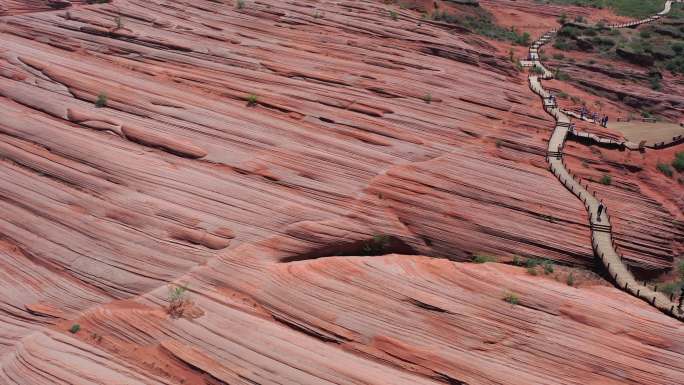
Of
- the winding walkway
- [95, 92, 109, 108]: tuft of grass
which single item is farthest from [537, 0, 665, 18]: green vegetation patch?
[95, 92, 109, 108]: tuft of grass

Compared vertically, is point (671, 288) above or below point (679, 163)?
below

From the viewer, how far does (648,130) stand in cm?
3378

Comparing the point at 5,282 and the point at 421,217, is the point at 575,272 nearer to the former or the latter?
the point at 421,217

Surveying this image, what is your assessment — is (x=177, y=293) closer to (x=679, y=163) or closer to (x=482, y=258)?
(x=482, y=258)

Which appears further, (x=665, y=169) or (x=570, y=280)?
(x=665, y=169)

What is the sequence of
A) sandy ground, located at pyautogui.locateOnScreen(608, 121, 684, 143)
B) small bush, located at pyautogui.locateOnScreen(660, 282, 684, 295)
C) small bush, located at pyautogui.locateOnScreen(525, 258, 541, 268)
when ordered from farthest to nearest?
sandy ground, located at pyautogui.locateOnScreen(608, 121, 684, 143) → small bush, located at pyautogui.locateOnScreen(660, 282, 684, 295) → small bush, located at pyautogui.locateOnScreen(525, 258, 541, 268)

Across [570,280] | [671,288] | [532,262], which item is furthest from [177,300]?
[671,288]

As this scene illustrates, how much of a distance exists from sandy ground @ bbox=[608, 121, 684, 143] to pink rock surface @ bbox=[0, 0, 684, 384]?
6650mm

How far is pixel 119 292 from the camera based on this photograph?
1620 centimetres

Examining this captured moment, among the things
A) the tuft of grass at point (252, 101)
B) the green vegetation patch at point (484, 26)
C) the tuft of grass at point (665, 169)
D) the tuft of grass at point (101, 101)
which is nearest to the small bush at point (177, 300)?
the tuft of grass at point (101, 101)

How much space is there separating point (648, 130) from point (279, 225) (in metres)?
25.5

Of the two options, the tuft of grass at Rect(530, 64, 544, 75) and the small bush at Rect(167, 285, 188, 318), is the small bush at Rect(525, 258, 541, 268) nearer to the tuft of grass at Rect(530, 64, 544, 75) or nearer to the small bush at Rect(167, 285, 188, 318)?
the small bush at Rect(167, 285, 188, 318)

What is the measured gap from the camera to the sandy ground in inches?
1265

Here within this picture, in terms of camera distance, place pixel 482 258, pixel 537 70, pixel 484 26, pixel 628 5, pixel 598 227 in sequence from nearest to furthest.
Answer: pixel 482 258 → pixel 598 227 → pixel 537 70 → pixel 484 26 → pixel 628 5
